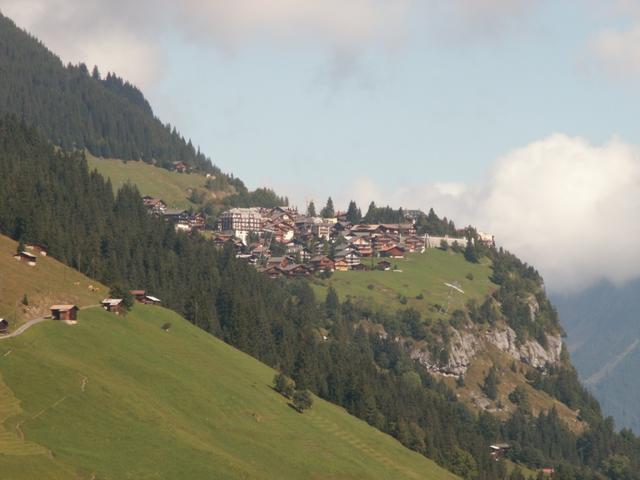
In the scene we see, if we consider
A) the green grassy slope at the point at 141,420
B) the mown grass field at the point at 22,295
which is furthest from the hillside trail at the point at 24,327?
the green grassy slope at the point at 141,420

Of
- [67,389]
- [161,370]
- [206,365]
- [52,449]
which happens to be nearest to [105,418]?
[67,389]

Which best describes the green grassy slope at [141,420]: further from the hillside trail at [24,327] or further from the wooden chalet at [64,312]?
the wooden chalet at [64,312]

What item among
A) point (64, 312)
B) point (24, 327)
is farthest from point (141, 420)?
point (64, 312)

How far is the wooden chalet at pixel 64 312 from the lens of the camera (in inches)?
7151

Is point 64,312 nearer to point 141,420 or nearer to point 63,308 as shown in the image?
point 63,308

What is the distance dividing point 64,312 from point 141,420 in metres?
32.8

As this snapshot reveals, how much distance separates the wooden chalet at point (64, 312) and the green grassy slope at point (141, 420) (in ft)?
6.52

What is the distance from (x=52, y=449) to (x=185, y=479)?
1582 centimetres

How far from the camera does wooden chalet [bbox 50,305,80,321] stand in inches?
7151

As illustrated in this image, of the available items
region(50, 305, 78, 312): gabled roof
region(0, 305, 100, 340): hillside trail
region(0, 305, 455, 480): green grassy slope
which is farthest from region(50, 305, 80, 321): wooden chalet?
region(0, 305, 455, 480): green grassy slope

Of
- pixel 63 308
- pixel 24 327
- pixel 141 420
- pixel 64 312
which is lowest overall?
pixel 141 420

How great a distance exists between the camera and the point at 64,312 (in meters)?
182

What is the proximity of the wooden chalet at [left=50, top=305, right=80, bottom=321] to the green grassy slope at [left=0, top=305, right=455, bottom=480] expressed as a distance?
6.52 feet

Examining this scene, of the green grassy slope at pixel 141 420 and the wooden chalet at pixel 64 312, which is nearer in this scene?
the green grassy slope at pixel 141 420
